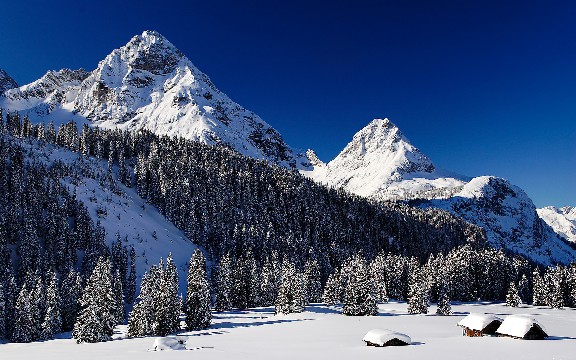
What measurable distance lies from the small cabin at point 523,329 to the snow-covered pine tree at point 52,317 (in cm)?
7180

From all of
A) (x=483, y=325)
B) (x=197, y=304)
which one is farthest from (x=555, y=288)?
(x=197, y=304)

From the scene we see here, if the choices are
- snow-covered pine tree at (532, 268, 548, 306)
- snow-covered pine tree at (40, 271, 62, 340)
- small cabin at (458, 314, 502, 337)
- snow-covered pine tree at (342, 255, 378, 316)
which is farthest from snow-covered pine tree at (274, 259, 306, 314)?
snow-covered pine tree at (532, 268, 548, 306)

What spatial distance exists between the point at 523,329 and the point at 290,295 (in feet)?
153

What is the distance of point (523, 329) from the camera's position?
1681 inches

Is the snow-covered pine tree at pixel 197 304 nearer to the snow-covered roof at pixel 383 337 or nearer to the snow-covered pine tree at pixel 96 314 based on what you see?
the snow-covered pine tree at pixel 96 314

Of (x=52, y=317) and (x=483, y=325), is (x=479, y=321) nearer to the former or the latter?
(x=483, y=325)

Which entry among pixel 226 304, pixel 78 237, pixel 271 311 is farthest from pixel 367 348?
pixel 78 237

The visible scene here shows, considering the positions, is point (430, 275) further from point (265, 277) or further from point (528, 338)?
point (528, 338)

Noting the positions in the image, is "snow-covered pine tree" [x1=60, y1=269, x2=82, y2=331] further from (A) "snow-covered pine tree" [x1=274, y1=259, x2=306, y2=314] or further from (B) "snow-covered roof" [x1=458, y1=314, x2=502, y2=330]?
(B) "snow-covered roof" [x1=458, y1=314, x2=502, y2=330]

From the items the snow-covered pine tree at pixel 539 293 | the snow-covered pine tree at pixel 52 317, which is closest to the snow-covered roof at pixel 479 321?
the snow-covered pine tree at pixel 52 317

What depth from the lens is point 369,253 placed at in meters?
191

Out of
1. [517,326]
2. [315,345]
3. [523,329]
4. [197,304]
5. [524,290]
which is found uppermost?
[197,304]

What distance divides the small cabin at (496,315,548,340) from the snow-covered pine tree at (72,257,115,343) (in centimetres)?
5173

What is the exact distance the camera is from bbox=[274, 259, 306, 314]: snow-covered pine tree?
80.7m
